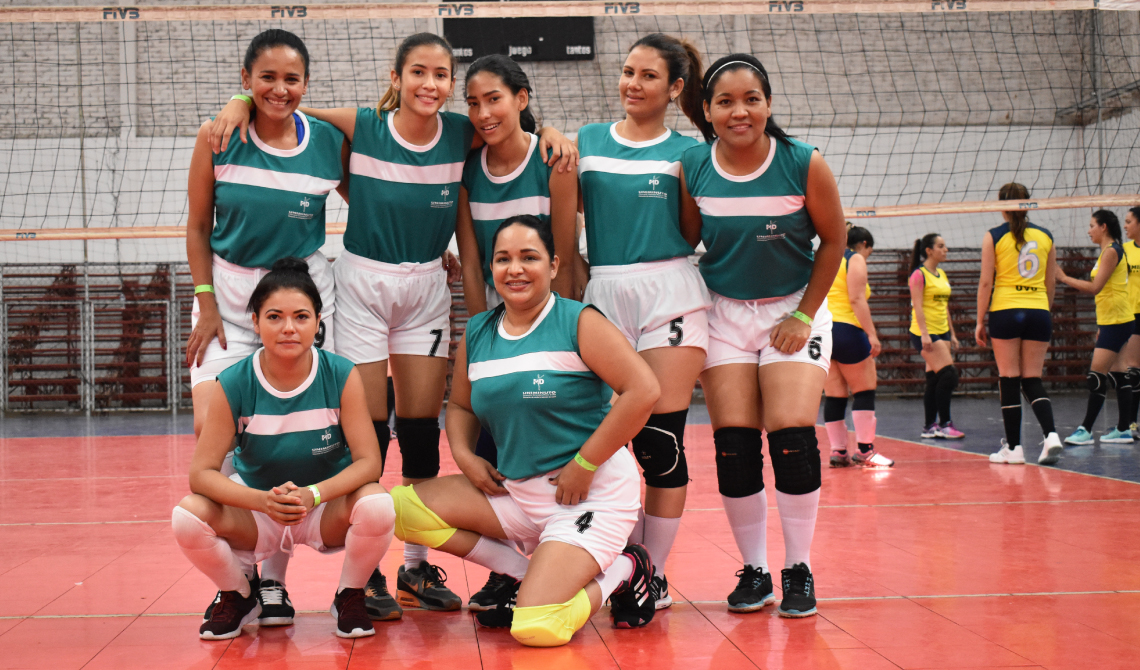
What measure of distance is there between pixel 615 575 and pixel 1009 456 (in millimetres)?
4429

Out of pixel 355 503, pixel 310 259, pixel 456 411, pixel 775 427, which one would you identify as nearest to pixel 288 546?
pixel 355 503

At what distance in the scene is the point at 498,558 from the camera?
9.31ft

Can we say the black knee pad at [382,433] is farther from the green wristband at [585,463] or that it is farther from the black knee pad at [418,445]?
the green wristband at [585,463]

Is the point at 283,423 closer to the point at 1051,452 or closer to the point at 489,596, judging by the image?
the point at 489,596

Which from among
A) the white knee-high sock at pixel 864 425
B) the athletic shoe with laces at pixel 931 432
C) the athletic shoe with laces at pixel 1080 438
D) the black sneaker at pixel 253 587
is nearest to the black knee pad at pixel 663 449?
the black sneaker at pixel 253 587

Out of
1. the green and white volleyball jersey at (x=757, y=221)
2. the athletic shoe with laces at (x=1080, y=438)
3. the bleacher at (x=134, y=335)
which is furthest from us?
the bleacher at (x=134, y=335)

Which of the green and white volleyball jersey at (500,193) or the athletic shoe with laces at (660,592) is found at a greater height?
the green and white volleyball jersey at (500,193)

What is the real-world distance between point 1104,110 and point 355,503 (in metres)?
12.7

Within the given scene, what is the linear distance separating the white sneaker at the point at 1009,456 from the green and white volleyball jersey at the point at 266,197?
16.5ft

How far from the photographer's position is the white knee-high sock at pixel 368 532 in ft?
8.55

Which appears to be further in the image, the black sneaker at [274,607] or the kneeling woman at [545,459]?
the black sneaker at [274,607]

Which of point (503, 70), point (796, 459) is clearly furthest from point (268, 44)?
point (796, 459)

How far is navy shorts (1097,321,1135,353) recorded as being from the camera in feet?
23.9

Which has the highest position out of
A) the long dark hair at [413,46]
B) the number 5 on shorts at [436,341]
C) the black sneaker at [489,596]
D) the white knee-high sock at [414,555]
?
the long dark hair at [413,46]
